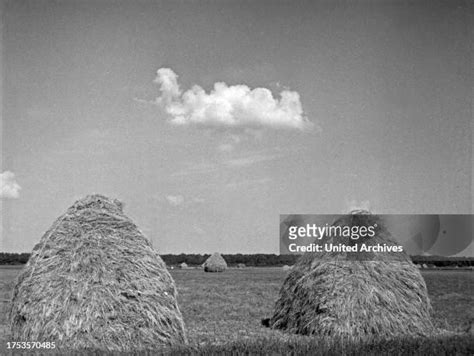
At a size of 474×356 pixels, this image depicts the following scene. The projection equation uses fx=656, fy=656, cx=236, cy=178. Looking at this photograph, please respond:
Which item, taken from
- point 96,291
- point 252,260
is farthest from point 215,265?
point 96,291

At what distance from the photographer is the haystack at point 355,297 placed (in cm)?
1220

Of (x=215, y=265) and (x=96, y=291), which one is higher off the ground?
(x=215, y=265)

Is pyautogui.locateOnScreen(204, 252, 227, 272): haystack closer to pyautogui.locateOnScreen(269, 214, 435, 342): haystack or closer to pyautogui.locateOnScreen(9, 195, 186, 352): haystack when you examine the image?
pyautogui.locateOnScreen(269, 214, 435, 342): haystack

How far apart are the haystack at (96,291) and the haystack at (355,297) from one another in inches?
130

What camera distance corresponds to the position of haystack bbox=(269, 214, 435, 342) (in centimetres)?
1220

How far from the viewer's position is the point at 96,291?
9914 mm

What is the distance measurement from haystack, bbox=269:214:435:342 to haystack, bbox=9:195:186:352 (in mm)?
3314

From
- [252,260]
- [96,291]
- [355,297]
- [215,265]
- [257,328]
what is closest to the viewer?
[96,291]

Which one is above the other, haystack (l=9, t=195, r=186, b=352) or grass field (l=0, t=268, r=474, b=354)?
haystack (l=9, t=195, r=186, b=352)

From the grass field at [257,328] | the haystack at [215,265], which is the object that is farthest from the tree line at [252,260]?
the grass field at [257,328]

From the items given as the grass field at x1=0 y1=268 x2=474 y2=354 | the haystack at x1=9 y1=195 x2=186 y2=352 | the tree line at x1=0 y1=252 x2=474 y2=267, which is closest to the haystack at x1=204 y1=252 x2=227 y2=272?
the tree line at x1=0 y1=252 x2=474 y2=267

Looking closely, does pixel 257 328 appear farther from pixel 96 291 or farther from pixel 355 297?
pixel 96 291

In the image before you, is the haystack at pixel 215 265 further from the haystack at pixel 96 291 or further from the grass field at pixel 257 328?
the haystack at pixel 96 291

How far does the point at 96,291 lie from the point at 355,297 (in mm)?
5037
